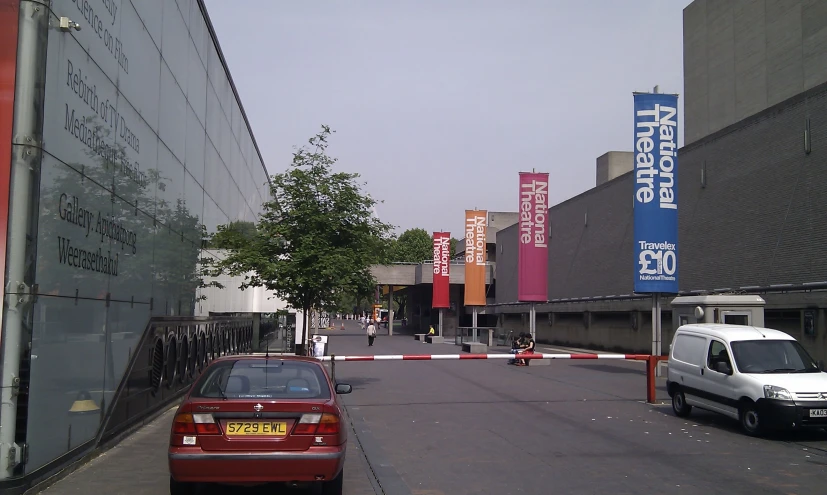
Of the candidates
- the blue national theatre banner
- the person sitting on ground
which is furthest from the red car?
the person sitting on ground

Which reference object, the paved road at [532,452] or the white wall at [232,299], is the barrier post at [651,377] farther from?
the white wall at [232,299]

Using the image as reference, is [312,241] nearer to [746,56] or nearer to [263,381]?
[263,381]

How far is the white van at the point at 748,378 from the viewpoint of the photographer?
11.4 m

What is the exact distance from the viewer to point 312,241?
18.2 metres

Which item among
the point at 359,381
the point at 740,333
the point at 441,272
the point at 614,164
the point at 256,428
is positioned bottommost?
the point at 359,381

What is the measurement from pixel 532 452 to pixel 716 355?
4.75 meters

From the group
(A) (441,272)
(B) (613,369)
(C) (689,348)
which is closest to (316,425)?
(C) (689,348)

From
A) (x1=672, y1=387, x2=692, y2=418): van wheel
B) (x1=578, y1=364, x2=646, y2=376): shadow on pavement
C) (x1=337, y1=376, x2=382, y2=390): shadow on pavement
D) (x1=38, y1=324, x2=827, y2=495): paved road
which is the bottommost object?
(x1=337, y1=376, x2=382, y2=390): shadow on pavement

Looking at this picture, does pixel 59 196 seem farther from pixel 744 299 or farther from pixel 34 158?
pixel 744 299

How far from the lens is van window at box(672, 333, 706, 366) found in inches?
541

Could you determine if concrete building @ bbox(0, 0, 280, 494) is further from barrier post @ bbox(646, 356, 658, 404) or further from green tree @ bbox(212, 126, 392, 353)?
barrier post @ bbox(646, 356, 658, 404)

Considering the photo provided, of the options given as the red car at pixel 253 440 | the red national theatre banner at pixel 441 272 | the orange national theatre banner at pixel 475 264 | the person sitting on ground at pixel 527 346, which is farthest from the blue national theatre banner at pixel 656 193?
the red national theatre banner at pixel 441 272

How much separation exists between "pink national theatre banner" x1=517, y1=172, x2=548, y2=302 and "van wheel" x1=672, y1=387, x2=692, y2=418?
552 inches

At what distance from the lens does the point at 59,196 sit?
25.7 feet
